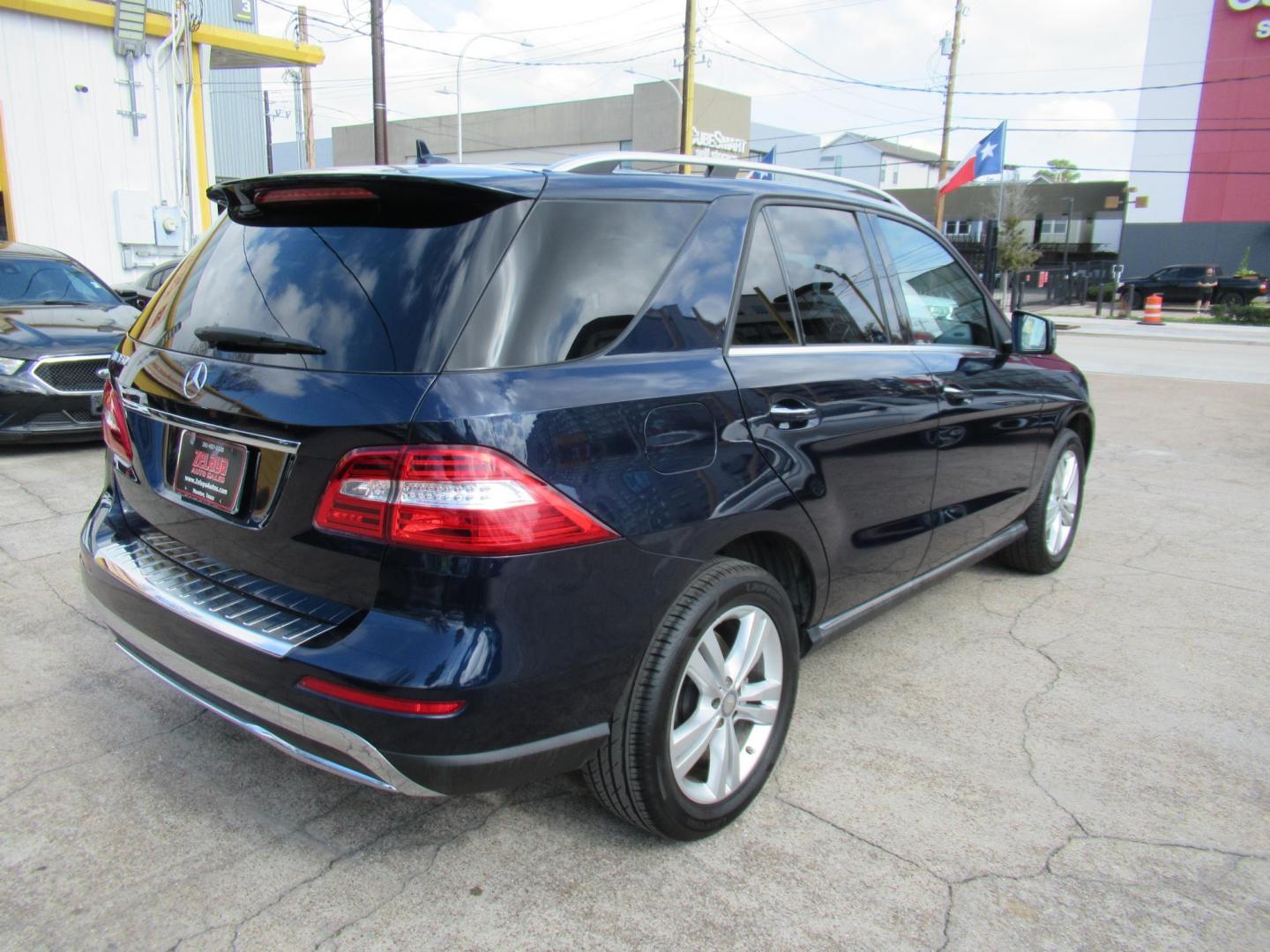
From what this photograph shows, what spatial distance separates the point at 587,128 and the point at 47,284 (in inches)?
1997

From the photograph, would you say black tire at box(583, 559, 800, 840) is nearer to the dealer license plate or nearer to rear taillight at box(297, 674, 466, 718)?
rear taillight at box(297, 674, 466, 718)

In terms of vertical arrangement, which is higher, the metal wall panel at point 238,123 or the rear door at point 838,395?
the metal wall panel at point 238,123

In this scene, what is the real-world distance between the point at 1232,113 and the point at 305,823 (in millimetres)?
51216

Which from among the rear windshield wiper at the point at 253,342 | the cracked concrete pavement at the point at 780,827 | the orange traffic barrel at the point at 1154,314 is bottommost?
the cracked concrete pavement at the point at 780,827

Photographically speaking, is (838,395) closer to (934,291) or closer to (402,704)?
(934,291)

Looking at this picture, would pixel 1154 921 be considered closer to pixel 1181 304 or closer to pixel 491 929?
pixel 491 929

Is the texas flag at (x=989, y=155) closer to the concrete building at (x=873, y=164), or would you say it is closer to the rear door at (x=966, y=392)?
the rear door at (x=966, y=392)

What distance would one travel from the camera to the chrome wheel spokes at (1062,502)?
15.4ft

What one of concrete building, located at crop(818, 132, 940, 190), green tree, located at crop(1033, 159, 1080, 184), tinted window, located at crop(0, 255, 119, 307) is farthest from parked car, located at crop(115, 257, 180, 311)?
green tree, located at crop(1033, 159, 1080, 184)

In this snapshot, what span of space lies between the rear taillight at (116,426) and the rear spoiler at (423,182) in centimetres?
80

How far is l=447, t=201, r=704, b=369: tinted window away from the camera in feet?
6.87

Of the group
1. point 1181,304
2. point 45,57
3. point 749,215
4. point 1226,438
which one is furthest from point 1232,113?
point 749,215

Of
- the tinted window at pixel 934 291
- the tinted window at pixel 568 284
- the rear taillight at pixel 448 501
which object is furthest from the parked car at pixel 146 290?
the rear taillight at pixel 448 501

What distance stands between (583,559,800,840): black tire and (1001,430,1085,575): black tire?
255 cm
